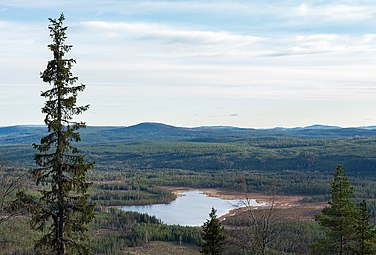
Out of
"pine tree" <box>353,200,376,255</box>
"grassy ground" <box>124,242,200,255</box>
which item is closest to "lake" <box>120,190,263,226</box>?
"grassy ground" <box>124,242,200,255</box>

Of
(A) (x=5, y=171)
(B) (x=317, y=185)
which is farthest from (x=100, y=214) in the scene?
(A) (x=5, y=171)

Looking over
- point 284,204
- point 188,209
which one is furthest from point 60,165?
point 284,204

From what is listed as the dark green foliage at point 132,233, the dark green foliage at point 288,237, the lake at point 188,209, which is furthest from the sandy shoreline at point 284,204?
the dark green foliage at point 132,233

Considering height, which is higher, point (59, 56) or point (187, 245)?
point (59, 56)

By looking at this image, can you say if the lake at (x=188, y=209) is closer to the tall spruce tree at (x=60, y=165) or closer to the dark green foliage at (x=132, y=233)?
the dark green foliage at (x=132, y=233)

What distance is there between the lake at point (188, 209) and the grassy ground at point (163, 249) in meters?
24.1

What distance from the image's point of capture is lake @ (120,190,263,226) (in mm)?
119119

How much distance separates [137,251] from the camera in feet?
274

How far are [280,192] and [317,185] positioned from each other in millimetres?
19432

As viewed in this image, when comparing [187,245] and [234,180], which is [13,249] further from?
[234,180]

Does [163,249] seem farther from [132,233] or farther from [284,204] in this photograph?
[284,204]

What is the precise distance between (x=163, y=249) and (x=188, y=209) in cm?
5270

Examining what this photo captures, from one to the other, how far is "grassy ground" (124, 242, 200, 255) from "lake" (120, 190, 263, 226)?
950 inches

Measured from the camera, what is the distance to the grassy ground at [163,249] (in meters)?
81.9
